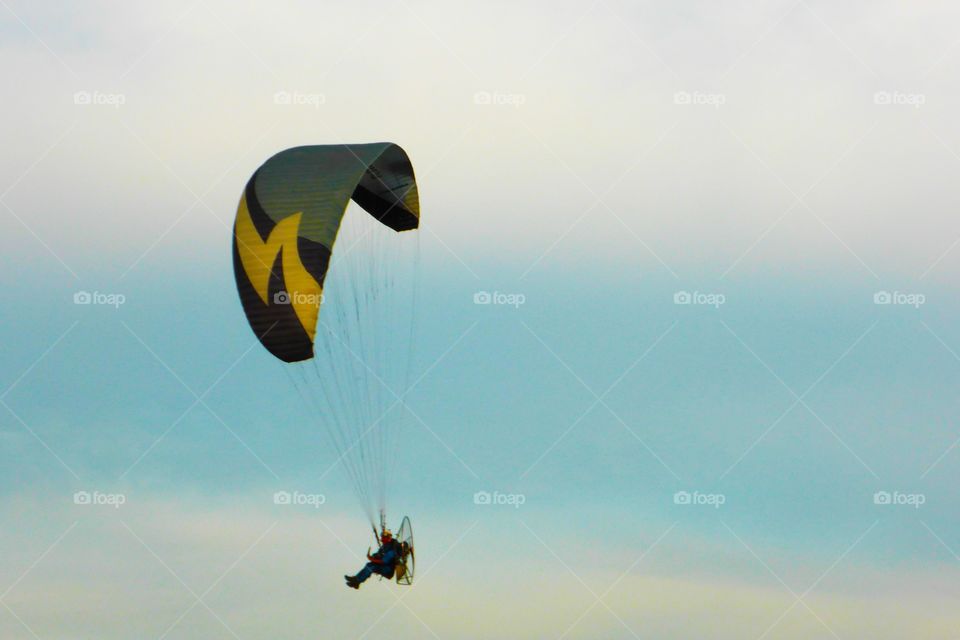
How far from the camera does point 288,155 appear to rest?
232ft

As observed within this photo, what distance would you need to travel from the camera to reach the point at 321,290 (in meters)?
67.7

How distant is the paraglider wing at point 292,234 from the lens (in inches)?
2660

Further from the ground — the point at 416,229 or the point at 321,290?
the point at 416,229

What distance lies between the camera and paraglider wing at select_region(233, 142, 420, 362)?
67.6 metres

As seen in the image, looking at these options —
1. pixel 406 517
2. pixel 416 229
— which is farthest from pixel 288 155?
pixel 406 517

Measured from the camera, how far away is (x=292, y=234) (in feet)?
225

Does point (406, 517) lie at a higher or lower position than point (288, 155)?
lower

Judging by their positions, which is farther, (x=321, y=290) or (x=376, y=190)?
(x=376, y=190)

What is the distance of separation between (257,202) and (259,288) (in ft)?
8.43

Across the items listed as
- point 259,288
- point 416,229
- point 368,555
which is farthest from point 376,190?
point 368,555

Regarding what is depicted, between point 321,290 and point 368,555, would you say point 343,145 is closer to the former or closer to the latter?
point 321,290

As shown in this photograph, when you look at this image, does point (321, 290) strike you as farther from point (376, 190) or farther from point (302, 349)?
point (376, 190)

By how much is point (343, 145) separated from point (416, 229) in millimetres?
5369

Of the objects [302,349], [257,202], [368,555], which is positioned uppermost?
[257,202]
